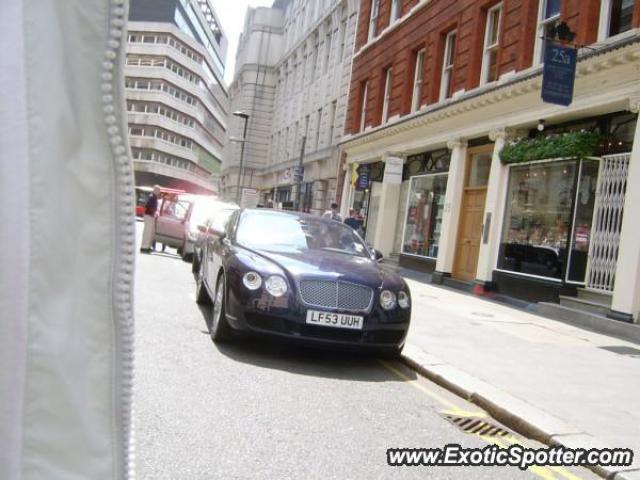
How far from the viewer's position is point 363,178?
72.3 feet

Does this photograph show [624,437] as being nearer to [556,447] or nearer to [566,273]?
[556,447]

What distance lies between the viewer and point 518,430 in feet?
14.7

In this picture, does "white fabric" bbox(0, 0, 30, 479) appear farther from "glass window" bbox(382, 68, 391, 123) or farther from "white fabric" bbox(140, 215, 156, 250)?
"glass window" bbox(382, 68, 391, 123)

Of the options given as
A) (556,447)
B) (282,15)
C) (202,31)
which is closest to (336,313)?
(556,447)

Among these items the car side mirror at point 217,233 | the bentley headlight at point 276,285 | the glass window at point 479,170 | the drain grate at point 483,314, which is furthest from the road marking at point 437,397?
the glass window at point 479,170

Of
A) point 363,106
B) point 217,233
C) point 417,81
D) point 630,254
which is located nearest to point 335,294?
point 217,233

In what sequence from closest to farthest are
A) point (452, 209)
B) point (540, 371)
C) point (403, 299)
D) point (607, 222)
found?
point (403, 299) → point (540, 371) → point (607, 222) → point (452, 209)

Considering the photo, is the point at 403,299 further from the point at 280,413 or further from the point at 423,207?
the point at 423,207

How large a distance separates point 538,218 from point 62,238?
12975mm

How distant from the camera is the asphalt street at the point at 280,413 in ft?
10.9

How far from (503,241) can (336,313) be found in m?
9.25

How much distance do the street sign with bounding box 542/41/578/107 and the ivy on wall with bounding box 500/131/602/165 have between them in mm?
805

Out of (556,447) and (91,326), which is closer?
(91,326)

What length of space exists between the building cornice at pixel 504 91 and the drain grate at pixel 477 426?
774cm
